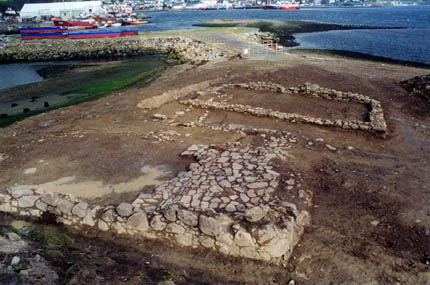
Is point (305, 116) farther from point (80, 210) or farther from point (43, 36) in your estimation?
point (43, 36)

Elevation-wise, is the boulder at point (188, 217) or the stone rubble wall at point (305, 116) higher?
the stone rubble wall at point (305, 116)

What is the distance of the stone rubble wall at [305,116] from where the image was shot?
1286cm

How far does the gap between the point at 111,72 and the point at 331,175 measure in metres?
29.8

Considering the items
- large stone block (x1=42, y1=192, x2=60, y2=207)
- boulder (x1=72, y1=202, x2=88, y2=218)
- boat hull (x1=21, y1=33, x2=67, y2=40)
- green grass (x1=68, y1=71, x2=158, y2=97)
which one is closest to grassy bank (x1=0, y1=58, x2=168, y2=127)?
green grass (x1=68, y1=71, x2=158, y2=97)

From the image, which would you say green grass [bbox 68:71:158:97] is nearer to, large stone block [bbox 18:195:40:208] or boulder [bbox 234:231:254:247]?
large stone block [bbox 18:195:40:208]

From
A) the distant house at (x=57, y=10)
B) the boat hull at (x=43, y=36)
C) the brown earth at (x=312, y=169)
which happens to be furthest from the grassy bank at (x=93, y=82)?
the distant house at (x=57, y=10)

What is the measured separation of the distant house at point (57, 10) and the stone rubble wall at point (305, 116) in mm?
101531

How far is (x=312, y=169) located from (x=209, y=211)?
13.6ft

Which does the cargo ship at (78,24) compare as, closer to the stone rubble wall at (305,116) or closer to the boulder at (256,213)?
the stone rubble wall at (305,116)

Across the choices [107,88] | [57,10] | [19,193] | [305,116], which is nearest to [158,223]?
[19,193]

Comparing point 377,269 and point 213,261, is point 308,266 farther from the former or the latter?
point 213,261

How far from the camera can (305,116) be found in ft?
45.5

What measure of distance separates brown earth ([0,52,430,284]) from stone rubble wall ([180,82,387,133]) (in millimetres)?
371

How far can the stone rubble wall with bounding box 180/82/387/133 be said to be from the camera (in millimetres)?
12859
